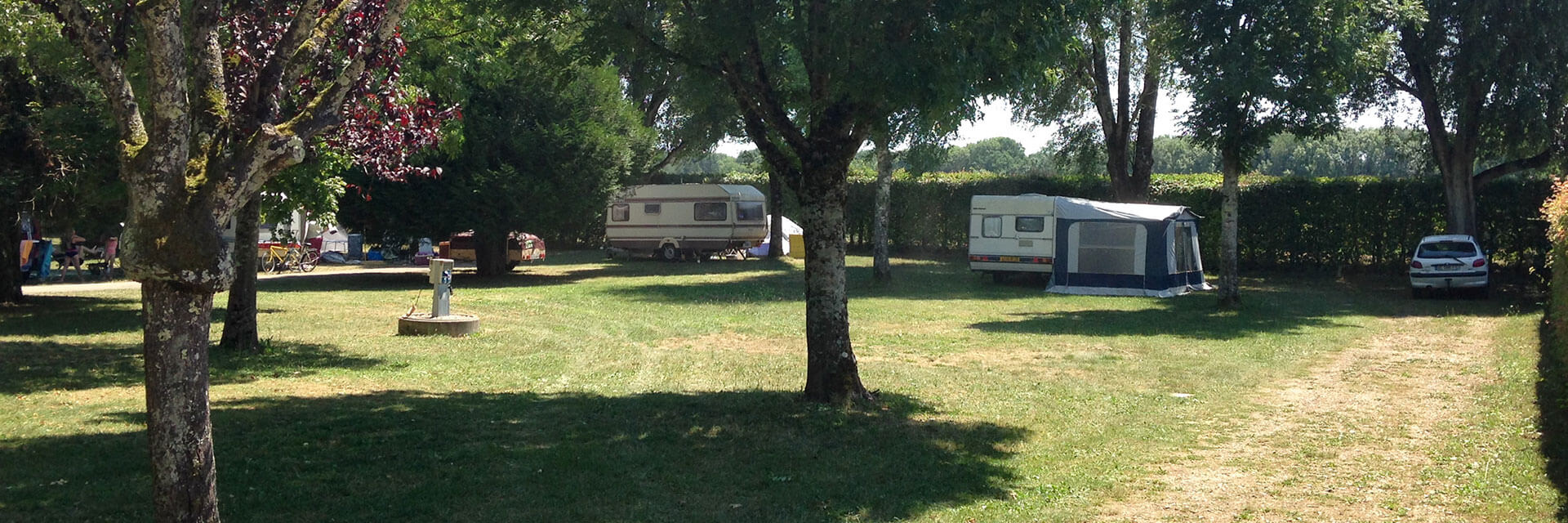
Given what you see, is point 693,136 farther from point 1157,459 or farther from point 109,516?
point 109,516

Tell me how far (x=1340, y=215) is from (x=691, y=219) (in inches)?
704

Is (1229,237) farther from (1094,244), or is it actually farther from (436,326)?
(436,326)

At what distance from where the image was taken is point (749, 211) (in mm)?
34719

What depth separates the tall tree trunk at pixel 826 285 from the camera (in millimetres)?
9102

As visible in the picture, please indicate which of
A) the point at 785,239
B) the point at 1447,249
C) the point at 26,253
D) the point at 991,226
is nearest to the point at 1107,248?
the point at 991,226

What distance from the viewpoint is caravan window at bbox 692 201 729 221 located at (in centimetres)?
3438

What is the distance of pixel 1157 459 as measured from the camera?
7.81m

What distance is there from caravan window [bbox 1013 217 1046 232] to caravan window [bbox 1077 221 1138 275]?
1.41m

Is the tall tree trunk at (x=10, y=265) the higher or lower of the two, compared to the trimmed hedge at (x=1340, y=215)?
lower

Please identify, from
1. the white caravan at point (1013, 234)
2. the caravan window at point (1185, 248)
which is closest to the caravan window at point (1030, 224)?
the white caravan at point (1013, 234)

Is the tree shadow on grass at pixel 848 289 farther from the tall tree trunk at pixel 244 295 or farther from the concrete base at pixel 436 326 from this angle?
the tall tree trunk at pixel 244 295

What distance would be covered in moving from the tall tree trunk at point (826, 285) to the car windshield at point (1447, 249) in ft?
58.4

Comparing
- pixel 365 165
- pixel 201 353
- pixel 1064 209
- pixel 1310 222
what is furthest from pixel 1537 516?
pixel 1310 222

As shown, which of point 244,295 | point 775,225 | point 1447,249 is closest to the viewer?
point 244,295
